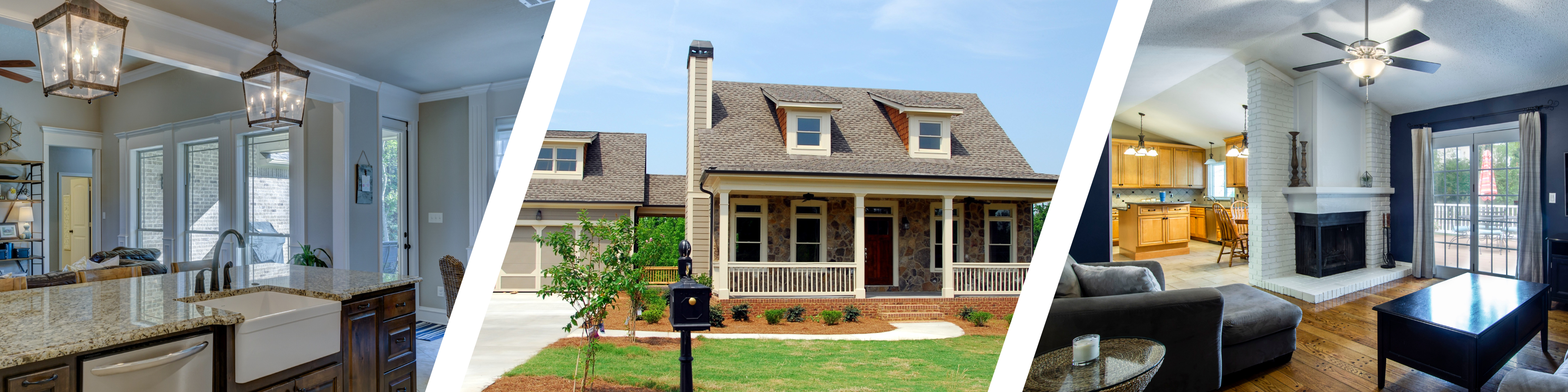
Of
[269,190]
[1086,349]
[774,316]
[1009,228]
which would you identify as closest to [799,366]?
[774,316]

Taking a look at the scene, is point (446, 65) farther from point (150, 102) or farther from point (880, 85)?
point (880, 85)

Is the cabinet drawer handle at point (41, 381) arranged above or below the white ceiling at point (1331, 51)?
below

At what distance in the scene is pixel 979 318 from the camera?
4.50m

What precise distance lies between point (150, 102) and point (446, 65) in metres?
1.72

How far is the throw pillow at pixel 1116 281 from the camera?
175cm

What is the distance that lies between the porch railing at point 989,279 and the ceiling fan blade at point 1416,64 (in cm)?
272

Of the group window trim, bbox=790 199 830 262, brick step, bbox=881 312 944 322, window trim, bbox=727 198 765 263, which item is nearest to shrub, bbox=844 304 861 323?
brick step, bbox=881 312 944 322

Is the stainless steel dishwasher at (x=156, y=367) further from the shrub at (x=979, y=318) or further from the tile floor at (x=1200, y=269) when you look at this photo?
the shrub at (x=979, y=318)

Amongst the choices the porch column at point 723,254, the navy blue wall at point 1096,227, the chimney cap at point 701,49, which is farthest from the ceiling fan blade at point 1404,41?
the chimney cap at point 701,49

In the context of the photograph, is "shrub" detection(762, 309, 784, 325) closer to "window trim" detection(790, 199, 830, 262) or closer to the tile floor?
"window trim" detection(790, 199, 830, 262)

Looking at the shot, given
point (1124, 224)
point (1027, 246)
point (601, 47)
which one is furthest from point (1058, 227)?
point (1027, 246)

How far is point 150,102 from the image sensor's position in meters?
3.37

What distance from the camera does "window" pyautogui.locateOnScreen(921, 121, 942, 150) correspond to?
175 inches

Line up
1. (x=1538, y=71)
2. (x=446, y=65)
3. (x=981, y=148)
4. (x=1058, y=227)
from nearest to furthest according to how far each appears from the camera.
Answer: (x=1058, y=227) < (x=1538, y=71) < (x=446, y=65) < (x=981, y=148)
